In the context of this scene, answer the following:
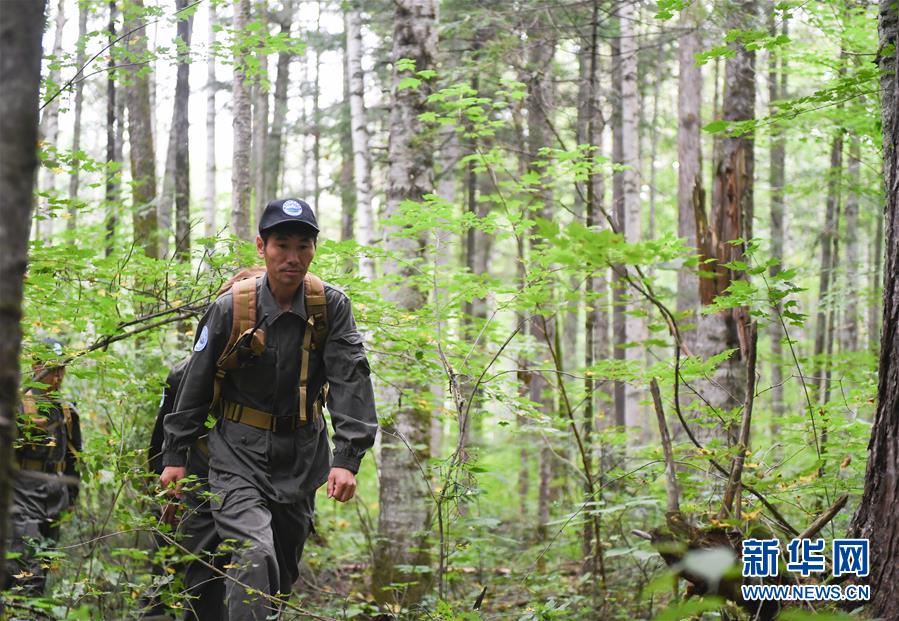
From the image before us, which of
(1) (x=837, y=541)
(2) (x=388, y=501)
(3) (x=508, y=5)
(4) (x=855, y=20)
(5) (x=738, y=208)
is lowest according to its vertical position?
(2) (x=388, y=501)

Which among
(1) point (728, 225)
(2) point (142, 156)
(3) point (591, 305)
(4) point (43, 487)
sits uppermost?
(2) point (142, 156)

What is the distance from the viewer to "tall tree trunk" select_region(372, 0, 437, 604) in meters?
7.50

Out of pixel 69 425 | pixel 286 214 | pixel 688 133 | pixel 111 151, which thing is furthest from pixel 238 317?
pixel 688 133

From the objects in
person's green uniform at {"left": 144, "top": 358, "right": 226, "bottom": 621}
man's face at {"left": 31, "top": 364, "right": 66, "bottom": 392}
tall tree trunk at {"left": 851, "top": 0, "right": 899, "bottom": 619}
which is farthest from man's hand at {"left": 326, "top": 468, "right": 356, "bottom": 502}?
tall tree trunk at {"left": 851, "top": 0, "right": 899, "bottom": 619}

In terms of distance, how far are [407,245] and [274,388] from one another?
11.8 feet

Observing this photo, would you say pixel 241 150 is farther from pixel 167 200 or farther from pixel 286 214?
pixel 286 214

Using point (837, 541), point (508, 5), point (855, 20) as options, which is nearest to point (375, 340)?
point (837, 541)

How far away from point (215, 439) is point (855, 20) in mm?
8538

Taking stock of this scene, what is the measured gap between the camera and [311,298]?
4609mm

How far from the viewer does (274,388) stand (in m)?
4.55

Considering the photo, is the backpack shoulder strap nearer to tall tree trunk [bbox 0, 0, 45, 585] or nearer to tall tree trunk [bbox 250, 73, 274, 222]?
tall tree trunk [bbox 0, 0, 45, 585]

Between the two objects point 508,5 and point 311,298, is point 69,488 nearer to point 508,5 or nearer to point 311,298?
point 311,298

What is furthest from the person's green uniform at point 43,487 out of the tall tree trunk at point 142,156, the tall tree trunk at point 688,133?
the tall tree trunk at point 688,133

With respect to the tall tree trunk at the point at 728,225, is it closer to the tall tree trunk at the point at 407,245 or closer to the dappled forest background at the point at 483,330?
the dappled forest background at the point at 483,330
